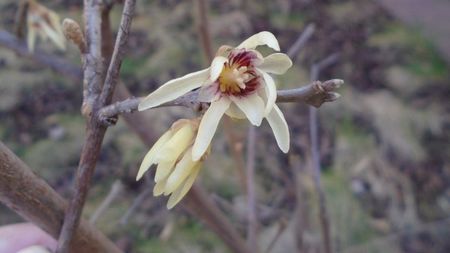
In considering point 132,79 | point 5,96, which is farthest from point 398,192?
point 5,96

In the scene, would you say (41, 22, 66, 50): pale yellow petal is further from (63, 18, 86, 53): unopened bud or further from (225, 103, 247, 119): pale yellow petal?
(225, 103, 247, 119): pale yellow petal

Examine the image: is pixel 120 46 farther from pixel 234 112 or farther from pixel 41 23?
pixel 41 23

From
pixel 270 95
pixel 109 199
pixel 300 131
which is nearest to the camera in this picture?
pixel 270 95

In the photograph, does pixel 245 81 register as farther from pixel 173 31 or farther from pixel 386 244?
pixel 173 31

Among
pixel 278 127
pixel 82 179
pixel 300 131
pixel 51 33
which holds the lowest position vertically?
pixel 300 131

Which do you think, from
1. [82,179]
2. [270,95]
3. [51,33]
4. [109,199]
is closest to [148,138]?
[109,199]

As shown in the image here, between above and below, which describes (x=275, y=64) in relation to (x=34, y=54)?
below

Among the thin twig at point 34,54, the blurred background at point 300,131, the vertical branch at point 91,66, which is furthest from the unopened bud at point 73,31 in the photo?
the blurred background at point 300,131
